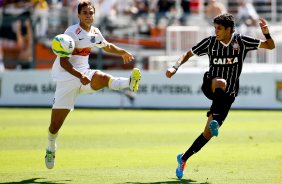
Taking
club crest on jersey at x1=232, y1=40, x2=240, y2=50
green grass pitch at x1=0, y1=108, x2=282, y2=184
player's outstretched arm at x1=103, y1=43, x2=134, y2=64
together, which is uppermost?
club crest on jersey at x1=232, y1=40, x2=240, y2=50

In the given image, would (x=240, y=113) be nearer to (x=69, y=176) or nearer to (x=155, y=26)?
(x=155, y=26)

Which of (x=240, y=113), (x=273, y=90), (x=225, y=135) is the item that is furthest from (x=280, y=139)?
(x=273, y=90)

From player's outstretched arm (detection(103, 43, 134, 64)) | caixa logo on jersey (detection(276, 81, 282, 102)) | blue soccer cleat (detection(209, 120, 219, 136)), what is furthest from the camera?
caixa logo on jersey (detection(276, 81, 282, 102))

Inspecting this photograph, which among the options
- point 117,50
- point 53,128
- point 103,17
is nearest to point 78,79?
point 53,128

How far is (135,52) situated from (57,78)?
14939 millimetres

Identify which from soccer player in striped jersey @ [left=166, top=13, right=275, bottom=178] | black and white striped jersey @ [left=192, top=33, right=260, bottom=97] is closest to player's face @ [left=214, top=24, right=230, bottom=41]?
soccer player in striped jersey @ [left=166, top=13, right=275, bottom=178]

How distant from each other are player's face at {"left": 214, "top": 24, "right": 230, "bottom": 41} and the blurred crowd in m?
14.9

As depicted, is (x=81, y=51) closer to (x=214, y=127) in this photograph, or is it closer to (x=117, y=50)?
(x=117, y=50)

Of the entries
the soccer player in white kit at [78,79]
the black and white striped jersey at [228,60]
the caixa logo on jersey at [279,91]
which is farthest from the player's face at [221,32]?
the caixa logo on jersey at [279,91]

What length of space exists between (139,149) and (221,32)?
3958mm

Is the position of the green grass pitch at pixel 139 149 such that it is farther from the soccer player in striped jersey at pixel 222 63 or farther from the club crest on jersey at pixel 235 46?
the club crest on jersey at pixel 235 46

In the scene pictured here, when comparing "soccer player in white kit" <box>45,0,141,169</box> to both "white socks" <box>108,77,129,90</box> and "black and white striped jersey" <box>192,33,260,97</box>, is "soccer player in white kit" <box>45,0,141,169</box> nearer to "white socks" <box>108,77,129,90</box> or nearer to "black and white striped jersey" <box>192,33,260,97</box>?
"white socks" <box>108,77,129,90</box>

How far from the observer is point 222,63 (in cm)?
1026

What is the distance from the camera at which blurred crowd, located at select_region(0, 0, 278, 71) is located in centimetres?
2614
